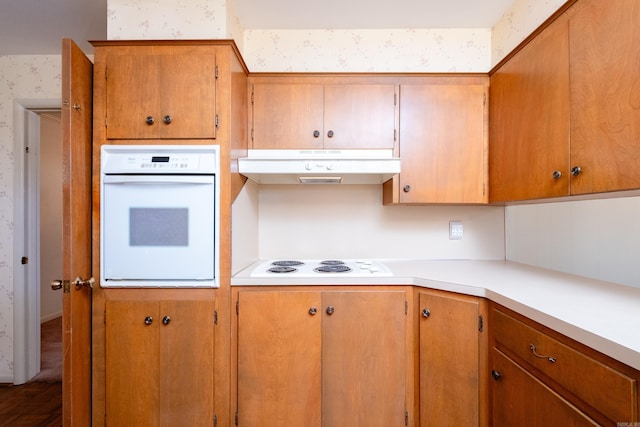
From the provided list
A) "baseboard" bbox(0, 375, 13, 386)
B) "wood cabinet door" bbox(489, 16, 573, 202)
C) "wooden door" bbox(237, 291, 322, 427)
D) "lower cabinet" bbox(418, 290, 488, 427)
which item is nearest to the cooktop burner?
"wooden door" bbox(237, 291, 322, 427)

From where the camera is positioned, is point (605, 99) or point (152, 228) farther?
point (152, 228)

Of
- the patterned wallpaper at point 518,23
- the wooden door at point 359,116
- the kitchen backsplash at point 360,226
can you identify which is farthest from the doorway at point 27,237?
Answer: the patterned wallpaper at point 518,23

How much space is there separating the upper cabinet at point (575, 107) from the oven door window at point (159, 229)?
5.28 ft

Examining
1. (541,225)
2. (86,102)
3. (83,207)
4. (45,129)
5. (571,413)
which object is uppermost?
(45,129)

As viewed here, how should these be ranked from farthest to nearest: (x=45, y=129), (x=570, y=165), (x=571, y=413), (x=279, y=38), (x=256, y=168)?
(x=45, y=129) < (x=279, y=38) < (x=256, y=168) < (x=570, y=165) < (x=571, y=413)

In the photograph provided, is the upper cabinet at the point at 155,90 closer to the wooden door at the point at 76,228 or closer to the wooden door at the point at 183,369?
the wooden door at the point at 76,228

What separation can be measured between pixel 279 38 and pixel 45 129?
3422 mm

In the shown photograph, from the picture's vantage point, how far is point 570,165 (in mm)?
1193

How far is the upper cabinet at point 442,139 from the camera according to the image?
5.86ft

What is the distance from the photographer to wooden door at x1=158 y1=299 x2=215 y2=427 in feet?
4.62

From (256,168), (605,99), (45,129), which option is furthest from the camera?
(45,129)

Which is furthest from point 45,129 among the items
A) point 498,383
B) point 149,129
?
point 498,383

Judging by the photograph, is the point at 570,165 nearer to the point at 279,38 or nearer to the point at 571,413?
the point at 571,413

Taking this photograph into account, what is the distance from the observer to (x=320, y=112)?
179cm
